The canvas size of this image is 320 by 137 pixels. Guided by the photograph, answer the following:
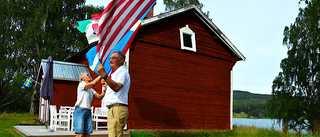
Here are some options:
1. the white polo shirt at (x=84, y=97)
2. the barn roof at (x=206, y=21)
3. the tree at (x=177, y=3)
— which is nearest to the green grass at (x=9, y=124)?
the white polo shirt at (x=84, y=97)

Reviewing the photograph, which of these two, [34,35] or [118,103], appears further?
[34,35]

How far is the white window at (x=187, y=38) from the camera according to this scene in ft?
45.8

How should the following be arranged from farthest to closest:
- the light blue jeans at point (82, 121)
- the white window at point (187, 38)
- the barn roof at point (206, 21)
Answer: the white window at point (187, 38) → the barn roof at point (206, 21) → the light blue jeans at point (82, 121)

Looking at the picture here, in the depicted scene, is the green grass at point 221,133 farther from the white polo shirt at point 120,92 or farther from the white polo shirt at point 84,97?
the white polo shirt at point 120,92

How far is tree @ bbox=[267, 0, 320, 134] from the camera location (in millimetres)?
23531

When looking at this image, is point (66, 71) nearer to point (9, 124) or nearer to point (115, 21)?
point (9, 124)

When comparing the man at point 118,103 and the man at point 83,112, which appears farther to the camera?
the man at point 83,112

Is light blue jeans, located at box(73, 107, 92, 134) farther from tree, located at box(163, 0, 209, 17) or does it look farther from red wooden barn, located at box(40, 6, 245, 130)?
tree, located at box(163, 0, 209, 17)

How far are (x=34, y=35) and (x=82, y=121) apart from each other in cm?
1950

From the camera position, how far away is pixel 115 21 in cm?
578

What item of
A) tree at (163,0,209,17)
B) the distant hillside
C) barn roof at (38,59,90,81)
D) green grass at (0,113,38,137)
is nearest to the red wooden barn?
barn roof at (38,59,90,81)

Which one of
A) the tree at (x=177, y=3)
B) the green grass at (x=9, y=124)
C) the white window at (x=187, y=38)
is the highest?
the tree at (x=177, y=3)

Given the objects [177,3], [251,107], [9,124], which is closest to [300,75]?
[177,3]

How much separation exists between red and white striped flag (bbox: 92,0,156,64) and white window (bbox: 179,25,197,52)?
767cm
